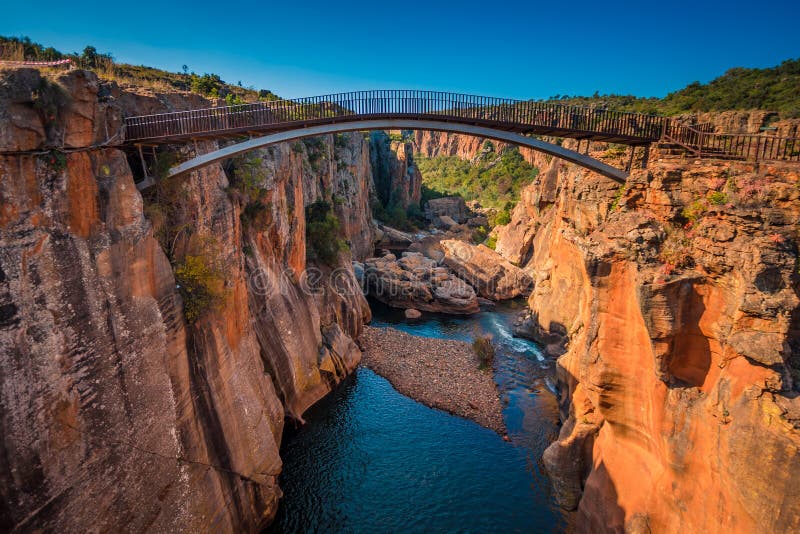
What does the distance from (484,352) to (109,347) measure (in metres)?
21.7

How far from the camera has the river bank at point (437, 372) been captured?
2311 centimetres

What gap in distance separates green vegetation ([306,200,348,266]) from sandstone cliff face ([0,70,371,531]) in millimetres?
12277

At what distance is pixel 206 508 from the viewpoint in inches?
482

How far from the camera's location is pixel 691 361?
36.6ft

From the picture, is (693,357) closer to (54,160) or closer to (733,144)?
(733,144)

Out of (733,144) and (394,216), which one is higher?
(733,144)

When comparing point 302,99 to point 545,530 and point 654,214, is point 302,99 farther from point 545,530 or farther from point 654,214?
point 545,530

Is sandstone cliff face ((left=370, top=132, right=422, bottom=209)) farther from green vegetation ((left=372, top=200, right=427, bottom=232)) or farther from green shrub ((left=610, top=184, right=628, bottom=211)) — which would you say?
green shrub ((left=610, top=184, right=628, bottom=211))

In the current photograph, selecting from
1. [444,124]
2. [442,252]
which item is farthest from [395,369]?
[442,252]

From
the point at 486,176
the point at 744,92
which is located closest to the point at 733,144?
the point at 744,92

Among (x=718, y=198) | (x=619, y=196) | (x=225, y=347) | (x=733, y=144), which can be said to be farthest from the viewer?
(x=619, y=196)

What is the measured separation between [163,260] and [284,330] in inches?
365

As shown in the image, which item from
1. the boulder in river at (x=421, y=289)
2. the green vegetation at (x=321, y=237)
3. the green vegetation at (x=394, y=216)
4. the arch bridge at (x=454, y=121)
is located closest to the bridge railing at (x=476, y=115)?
the arch bridge at (x=454, y=121)

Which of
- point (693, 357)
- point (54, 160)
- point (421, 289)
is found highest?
point (54, 160)
